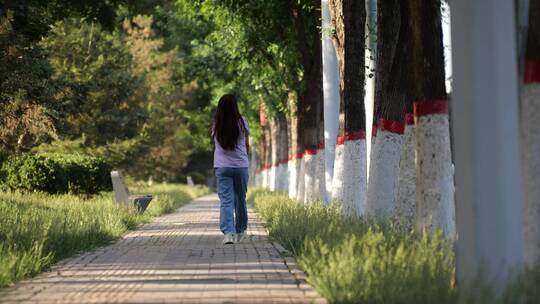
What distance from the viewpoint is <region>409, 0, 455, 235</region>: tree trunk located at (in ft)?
36.4

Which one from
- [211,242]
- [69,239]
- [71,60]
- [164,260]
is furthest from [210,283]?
[71,60]

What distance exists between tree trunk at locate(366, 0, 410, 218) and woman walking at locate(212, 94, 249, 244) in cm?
187

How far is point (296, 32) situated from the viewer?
28625 mm

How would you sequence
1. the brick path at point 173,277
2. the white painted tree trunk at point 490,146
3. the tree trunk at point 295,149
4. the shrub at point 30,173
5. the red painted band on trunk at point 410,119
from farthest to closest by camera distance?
the tree trunk at point 295,149 → the shrub at point 30,173 → the red painted band on trunk at point 410,119 → the brick path at point 173,277 → the white painted tree trunk at point 490,146

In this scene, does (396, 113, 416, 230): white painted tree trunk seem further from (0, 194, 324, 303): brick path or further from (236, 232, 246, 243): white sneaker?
(236, 232, 246, 243): white sneaker

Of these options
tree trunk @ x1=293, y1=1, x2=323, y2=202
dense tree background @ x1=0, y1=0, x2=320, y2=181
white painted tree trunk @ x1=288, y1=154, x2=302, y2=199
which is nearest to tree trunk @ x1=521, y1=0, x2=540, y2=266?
dense tree background @ x1=0, y1=0, x2=320, y2=181

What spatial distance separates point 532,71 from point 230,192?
6.61 metres

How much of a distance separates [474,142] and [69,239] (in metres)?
8.05

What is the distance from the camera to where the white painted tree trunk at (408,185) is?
13125 millimetres

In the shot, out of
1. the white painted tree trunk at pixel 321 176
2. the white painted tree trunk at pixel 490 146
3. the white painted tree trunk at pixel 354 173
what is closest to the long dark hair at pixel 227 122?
the white painted tree trunk at pixel 354 173

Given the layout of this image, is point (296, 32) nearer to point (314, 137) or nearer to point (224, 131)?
point (314, 137)

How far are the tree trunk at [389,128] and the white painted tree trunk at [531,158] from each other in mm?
4928

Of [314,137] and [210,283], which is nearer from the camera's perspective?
[210,283]

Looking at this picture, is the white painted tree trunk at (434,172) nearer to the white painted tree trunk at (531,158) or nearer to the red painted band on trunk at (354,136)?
the white painted tree trunk at (531,158)
